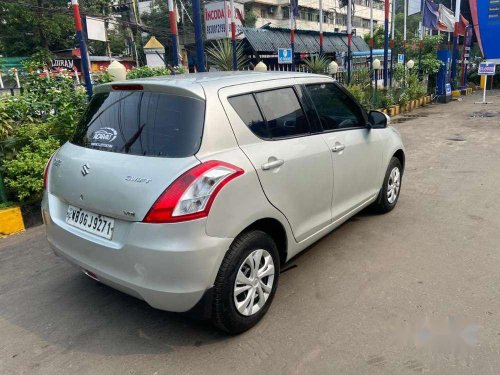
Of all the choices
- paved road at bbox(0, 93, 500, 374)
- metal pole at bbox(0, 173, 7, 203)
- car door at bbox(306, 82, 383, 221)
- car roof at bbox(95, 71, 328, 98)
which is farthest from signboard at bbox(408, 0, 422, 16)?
metal pole at bbox(0, 173, 7, 203)

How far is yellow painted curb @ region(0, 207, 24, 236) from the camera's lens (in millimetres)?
4699

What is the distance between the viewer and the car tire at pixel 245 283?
2523 millimetres

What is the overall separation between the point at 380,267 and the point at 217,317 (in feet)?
5.64

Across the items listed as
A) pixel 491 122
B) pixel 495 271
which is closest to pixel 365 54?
pixel 491 122

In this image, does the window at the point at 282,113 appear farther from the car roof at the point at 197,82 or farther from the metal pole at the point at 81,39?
the metal pole at the point at 81,39

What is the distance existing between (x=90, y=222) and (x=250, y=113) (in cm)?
129

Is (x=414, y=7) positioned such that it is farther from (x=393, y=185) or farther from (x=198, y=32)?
(x=393, y=185)

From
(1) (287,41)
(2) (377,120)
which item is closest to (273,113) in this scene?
(2) (377,120)

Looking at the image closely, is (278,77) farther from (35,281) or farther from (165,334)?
(35,281)

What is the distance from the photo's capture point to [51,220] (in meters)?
2.94

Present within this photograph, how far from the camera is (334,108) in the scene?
3.81 m

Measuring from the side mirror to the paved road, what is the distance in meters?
1.11

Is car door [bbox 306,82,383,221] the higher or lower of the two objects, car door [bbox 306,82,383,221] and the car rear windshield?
the lower

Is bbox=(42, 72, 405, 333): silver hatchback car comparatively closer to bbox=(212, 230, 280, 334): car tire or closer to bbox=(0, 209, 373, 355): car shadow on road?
bbox=(212, 230, 280, 334): car tire
